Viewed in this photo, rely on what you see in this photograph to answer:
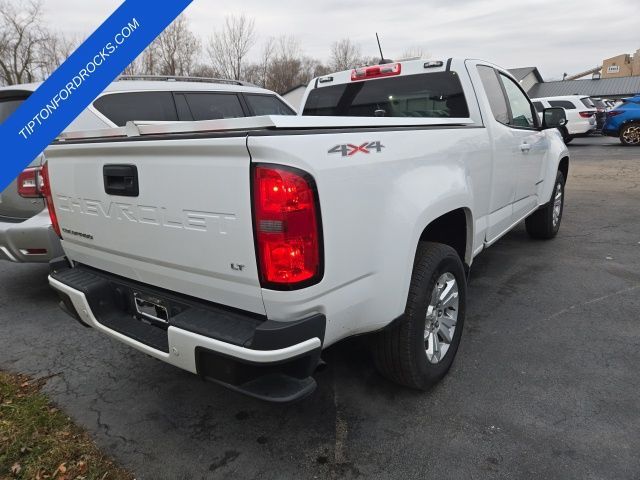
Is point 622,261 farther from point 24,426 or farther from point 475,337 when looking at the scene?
point 24,426

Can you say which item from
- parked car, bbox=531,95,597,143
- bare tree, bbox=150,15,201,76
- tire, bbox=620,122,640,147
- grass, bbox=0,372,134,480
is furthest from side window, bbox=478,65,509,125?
bare tree, bbox=150,15,201,76

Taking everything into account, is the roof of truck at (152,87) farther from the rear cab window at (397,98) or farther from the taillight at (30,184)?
the rear cab window at (397,98)

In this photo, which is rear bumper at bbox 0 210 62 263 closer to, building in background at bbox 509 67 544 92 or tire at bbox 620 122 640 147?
tire at bbox 620 122 640 147

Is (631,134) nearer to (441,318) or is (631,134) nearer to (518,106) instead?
(518,106)

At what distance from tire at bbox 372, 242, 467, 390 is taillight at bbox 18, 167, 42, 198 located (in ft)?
10.2

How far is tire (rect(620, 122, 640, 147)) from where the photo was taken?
16.2 m

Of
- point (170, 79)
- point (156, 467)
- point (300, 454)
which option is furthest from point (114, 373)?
point (170, 79)

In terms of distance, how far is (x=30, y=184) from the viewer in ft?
12.5

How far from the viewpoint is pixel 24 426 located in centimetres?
247

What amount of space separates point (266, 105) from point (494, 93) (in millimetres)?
3136

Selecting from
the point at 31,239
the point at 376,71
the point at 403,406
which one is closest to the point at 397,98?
the point at 376,71

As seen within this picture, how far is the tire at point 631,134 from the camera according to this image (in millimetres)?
16234

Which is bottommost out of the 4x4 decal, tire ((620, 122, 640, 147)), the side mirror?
tire ((620, 122, 640, 147))

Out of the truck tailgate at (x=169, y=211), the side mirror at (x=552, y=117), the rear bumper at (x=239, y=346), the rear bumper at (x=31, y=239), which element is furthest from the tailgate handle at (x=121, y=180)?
the side mirror at (x=552, y=117)
